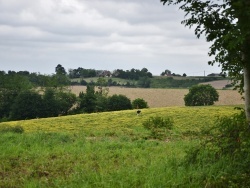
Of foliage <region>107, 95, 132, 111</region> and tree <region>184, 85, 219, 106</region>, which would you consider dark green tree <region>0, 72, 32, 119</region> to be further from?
tree <region>184, 85, 219, 106</region>

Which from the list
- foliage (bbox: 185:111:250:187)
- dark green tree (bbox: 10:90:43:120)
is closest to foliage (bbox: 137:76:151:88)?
dark green tree (bbox: 10:90:43:120)

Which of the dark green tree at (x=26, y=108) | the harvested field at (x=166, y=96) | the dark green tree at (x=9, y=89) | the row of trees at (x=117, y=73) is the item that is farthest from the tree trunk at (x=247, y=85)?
the row of trees at (x=117, y=73)

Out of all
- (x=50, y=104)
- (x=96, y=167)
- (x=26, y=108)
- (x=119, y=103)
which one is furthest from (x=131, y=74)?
(x=96, y=167)

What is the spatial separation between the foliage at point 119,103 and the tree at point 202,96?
13232 millimetres

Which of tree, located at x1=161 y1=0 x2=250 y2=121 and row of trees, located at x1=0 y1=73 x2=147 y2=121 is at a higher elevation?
tree, located at x1=161 y1=0 x2=250 y2=121

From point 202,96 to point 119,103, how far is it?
18696 mm

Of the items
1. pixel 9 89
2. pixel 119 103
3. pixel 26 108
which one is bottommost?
pixel 26 108

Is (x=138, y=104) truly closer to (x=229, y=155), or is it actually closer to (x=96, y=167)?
(x=96, y=167)

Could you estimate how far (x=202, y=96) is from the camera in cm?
7844

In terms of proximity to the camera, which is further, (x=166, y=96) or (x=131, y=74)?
(x=131, y=74)

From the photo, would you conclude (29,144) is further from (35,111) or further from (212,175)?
(35,111)

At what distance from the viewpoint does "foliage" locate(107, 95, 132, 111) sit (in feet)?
260

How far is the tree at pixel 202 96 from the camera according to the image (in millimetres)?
78125

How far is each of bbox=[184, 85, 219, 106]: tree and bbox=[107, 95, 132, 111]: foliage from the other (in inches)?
521
